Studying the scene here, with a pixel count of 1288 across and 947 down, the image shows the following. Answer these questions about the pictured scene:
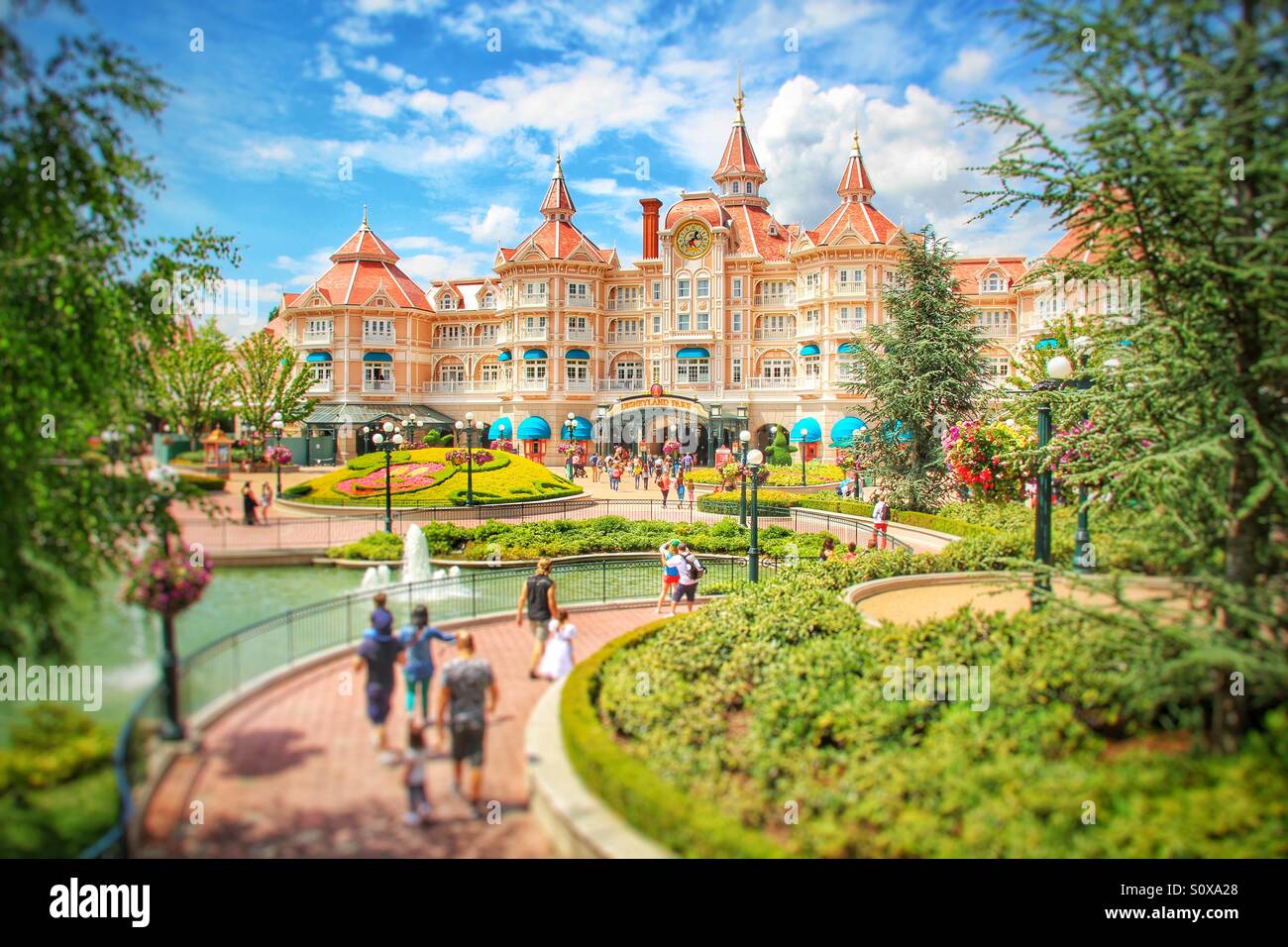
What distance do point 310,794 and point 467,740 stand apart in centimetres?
116

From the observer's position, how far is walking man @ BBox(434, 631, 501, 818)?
6.12 meters

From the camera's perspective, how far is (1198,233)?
6.53 metres

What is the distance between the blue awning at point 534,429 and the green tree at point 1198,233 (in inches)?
1525

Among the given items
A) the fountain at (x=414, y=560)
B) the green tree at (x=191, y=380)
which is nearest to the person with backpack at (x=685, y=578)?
the fountain at (x=414, y=560)

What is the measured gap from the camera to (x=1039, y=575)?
27.7 ft

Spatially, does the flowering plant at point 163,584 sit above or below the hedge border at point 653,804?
above

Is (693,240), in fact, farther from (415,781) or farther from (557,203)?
(415,781)

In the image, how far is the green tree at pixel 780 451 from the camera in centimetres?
3944

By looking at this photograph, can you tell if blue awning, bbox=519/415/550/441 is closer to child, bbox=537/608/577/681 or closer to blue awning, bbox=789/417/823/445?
blue awning, bbox=789/417/823/445

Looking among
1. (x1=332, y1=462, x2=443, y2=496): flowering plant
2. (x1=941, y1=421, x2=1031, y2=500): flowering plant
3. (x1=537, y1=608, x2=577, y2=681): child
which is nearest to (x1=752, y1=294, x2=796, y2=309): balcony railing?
(x1=941, y1=421, x2=1031, y2=500): flowering plant

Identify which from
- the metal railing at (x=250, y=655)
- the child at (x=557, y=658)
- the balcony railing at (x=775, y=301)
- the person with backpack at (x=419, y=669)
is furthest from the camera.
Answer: the balcony railing at (x=775, y=301)

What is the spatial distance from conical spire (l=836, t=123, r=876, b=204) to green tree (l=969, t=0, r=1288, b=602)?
3970 cm

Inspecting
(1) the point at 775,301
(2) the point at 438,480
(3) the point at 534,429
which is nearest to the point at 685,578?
(2) the point at 438,480

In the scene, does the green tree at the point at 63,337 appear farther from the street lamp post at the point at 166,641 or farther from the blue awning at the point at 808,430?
the blue awning at the point at 808,430
